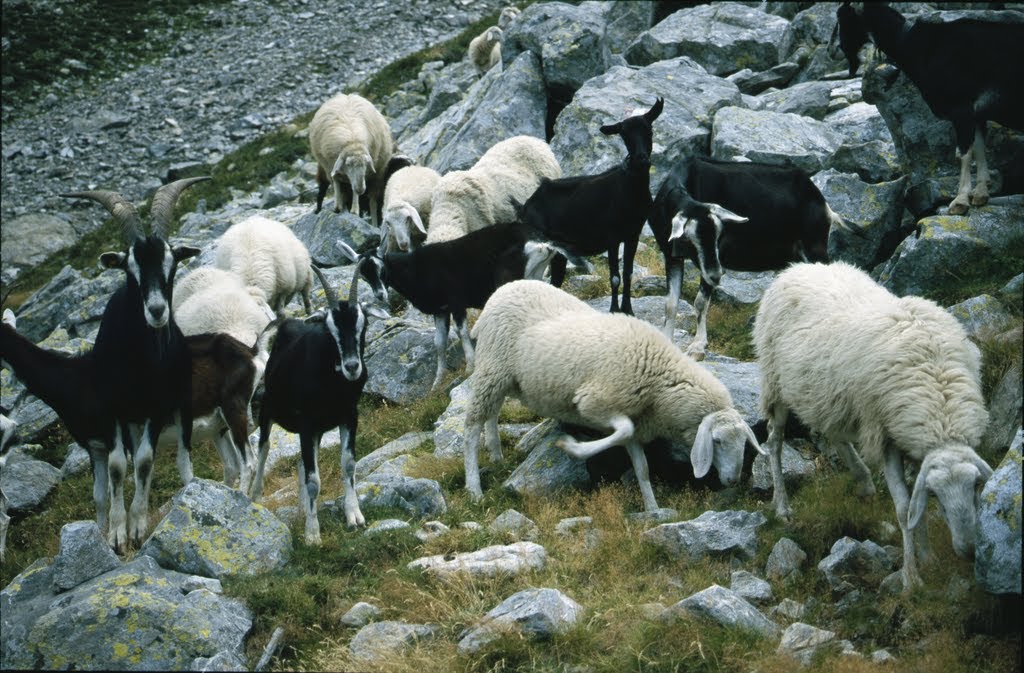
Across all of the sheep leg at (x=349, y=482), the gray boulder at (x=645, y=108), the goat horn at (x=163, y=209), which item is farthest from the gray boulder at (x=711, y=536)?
the gray boulder at (x=645, y=108)

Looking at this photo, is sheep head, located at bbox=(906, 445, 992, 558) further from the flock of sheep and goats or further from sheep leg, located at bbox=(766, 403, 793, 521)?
sheep leg, located at bbox=(766, 403, 793, 521)

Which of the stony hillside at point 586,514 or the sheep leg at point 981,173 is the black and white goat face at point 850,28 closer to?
the stony hillside at point 586,514

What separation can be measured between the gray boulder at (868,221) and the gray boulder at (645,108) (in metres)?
4.15

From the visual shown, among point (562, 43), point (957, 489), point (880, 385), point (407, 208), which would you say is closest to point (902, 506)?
point (957, 489)

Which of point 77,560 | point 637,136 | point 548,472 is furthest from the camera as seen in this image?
point 637,136

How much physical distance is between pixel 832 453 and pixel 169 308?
6.39m

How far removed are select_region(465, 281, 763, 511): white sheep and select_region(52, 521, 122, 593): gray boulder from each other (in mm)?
3556

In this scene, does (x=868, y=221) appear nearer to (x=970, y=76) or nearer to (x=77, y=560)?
(x=970, y=76)

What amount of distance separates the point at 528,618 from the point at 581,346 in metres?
3.36

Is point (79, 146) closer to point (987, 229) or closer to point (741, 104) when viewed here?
point (741, 104)

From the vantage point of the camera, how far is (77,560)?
841 centimetres

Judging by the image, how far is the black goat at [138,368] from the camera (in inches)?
402

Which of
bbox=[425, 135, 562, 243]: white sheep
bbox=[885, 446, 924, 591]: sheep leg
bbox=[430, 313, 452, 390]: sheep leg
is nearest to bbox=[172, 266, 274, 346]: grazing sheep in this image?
bbox=[430, 313, 452, 390]: sheep leg

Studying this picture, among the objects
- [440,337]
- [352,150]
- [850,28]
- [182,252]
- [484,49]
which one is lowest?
[440,337]
